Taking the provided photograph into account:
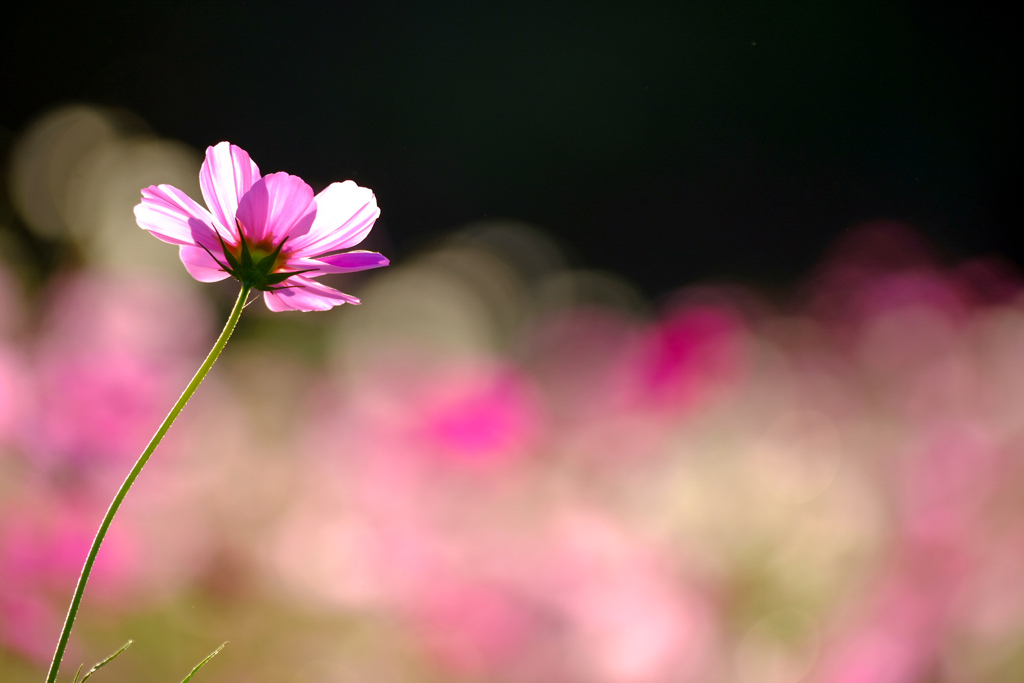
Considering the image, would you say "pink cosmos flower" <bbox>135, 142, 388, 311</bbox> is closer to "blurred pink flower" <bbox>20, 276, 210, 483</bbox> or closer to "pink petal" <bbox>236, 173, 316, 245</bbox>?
"pink petal" <bbox>236, 173, 316, 245</bbox>


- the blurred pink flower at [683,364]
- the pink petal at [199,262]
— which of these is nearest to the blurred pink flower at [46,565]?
the pink petal at [199,262]

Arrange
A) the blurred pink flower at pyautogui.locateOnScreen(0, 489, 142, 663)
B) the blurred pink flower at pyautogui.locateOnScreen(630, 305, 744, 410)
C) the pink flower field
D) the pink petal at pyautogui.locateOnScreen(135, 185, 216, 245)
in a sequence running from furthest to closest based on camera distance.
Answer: the blurred pink flower at pyautogui.locateOnScreen(630, 305, 744, 410) < the pink flower field < the blurred pink flower at pyautogui.locateOnScreen(0, 489, 142, 663) < the pink petal at pyautogui.locateOnScreen(135, 185, 216, 245)

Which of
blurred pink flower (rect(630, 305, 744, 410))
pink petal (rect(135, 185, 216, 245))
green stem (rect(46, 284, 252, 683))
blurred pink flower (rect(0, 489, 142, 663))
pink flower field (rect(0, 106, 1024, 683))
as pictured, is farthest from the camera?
blurred pink flower (rect(630, 305, 744, 410))

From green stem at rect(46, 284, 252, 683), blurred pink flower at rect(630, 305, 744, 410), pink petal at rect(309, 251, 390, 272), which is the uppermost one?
blurred pink flower at rect(630, 305, 744, 410)

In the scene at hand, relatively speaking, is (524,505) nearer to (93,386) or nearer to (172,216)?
(93,386)

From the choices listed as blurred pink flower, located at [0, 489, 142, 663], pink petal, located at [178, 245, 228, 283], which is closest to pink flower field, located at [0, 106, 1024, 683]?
blurred pink flower, located at [0, 489, 142, 663]

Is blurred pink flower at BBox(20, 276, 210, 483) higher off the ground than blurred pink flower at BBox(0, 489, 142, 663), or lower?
higher

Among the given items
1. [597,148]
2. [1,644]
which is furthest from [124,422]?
[597,148]

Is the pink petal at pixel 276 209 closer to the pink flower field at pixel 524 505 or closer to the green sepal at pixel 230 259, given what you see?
the green sepal at pixel 230 259
